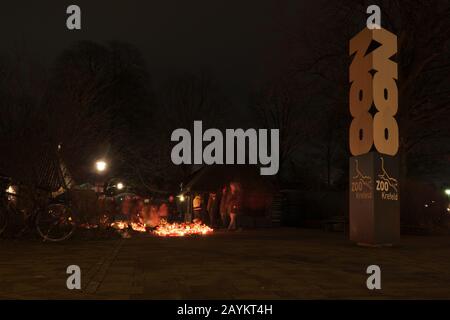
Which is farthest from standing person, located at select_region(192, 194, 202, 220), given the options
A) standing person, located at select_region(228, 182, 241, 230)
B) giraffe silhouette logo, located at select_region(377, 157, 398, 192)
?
giraffe silhouette logo, located at select_region(377, 157, 398, 192)

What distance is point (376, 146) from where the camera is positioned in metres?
15.8

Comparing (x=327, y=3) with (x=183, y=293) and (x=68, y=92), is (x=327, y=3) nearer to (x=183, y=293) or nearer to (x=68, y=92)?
(x=68, y=92)

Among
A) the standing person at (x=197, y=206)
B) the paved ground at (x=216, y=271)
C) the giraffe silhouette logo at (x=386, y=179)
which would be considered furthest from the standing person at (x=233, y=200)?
the paved ground at (x=216, y=271)

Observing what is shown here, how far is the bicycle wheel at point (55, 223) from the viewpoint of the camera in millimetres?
15219

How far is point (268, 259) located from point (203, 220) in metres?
20.4

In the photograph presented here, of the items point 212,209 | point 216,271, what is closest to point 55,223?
point 216,271

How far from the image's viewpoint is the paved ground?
294 inches

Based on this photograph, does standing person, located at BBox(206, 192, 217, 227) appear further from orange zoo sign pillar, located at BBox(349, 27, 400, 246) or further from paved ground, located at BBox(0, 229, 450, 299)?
paved ground, located at BBox(0, 229, 450, 299)

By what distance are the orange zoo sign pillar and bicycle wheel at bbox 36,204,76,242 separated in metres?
7.77

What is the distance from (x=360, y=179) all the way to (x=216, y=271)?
7844 millimetres

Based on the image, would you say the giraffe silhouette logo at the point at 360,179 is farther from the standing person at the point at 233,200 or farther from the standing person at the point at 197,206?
the standing person at the point at 197,206

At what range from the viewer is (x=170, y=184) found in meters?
46.9

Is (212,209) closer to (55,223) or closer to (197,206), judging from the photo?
(197,206)

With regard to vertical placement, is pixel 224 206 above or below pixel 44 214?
below
